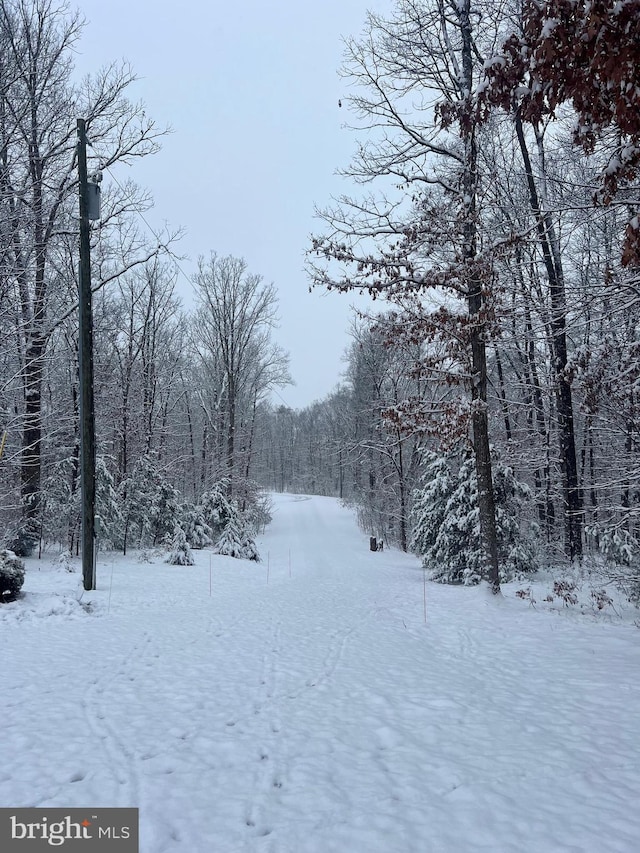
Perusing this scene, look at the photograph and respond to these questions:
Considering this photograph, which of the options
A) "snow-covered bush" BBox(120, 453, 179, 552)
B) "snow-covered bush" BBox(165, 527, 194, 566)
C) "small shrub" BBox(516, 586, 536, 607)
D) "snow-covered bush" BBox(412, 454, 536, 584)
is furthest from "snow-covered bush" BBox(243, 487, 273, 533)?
"small shrub" BBox(516, 586, 536, 607)

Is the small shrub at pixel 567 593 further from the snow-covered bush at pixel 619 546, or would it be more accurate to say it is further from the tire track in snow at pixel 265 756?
the tire track in snow at pixel 265 756

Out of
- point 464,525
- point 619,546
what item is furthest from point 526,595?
point 619,546

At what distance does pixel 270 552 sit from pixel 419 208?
1696 cm

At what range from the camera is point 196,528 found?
20.6m

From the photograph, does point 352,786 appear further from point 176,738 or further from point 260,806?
point 176,738

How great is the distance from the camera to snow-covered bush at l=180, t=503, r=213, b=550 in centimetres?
2052

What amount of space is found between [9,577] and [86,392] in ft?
12.6

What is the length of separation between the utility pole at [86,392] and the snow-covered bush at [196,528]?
10496mm

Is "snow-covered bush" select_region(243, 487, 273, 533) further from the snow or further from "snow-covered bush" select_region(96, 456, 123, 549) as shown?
the snow

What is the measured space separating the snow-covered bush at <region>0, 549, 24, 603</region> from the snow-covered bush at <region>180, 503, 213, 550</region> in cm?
1199

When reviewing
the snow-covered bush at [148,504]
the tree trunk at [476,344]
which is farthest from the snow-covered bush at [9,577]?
the snow-covered bush at [148,504]

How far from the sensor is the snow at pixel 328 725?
3.05 meters

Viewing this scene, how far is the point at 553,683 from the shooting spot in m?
5.57

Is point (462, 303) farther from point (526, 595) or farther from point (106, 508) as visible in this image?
point (106, 508)
